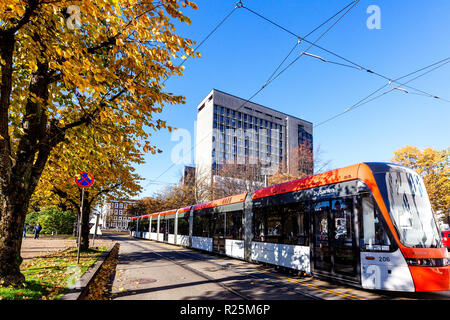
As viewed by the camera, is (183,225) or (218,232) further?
(183,225)

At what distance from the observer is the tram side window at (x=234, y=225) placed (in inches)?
535

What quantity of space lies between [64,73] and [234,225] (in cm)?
1070

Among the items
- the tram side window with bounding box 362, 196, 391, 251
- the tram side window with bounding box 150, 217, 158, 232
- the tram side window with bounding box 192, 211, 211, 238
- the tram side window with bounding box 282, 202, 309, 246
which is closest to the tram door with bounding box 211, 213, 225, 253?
the tram side window with bounding box 192, 211, 211, 238

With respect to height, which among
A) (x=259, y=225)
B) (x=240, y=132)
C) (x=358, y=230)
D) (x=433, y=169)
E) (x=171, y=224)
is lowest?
(x=171, y=224)

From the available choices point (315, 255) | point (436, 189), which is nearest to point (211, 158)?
point (436, 189)

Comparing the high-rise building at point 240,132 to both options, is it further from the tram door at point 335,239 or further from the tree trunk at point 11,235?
the tree trunk at point 11,235

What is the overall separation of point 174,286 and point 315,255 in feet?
13.8

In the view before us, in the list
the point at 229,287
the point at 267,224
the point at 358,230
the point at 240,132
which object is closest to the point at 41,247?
the point at 267,224

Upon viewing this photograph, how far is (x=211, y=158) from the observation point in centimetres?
6625

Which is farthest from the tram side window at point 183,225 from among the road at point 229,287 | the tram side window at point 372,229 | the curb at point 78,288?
the tram side window at point 372,229

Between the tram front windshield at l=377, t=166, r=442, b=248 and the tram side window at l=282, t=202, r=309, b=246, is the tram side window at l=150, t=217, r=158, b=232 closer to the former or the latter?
the tram side window at l=282, t=202, r=309, b=246

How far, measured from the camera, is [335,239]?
312 inches

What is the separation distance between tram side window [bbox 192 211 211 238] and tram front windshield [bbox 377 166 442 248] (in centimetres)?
1198

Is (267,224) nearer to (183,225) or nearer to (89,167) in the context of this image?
(89,167)
